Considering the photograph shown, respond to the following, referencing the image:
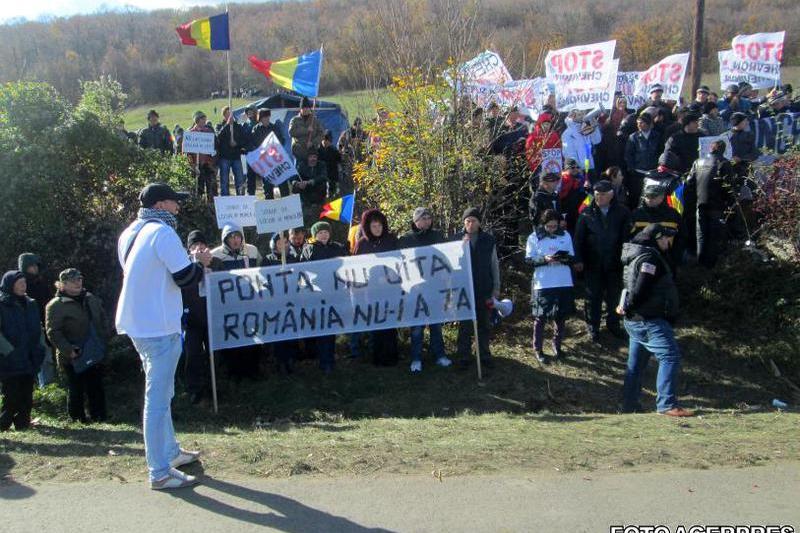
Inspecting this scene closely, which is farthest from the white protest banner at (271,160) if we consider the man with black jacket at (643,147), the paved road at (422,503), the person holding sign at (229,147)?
the paved road at (422,503)

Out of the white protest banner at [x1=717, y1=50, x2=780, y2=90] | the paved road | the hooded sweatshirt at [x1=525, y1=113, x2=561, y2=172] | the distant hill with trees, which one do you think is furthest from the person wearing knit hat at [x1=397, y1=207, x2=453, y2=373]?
the distant hill with trees

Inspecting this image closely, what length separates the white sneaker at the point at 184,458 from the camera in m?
5.09

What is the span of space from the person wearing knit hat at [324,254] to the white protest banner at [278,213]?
345 mm

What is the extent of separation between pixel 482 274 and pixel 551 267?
0.88m

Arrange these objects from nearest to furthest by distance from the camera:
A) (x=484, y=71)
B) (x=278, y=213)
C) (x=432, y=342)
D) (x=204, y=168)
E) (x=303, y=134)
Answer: (x=278, y=213) → (x=432, y=342) → (x=484, y=71) → (x=303, y=134) → (x=204, y=168)

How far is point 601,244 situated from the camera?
9062 mm

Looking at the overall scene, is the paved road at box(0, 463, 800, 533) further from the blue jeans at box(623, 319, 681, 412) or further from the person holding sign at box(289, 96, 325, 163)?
the person holding sign at box(289, 96, 325, 163)

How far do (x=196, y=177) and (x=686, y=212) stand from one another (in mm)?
8699

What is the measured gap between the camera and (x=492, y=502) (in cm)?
463

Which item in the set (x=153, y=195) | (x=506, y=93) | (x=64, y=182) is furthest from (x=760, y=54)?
(x=153, y=195)

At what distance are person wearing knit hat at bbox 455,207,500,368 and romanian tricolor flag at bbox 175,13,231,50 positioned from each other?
6.72 m

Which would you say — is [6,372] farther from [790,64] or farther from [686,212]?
[790,64]

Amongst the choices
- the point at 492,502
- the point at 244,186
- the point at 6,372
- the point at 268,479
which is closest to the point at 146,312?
the point at 268,479

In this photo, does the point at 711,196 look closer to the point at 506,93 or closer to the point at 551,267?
the point at 551,267
